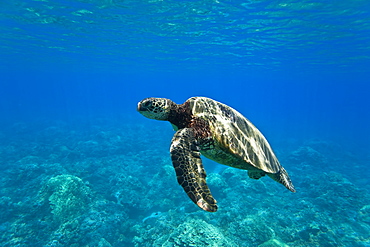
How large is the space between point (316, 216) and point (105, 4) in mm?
17520

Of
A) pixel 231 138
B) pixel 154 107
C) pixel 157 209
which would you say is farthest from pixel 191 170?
pixel 157 209

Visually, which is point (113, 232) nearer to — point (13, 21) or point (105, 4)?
point (105, 4)

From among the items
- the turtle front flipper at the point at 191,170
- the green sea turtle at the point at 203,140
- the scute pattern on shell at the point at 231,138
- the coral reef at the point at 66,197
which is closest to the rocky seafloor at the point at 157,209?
the coral reef at the point at 66,197

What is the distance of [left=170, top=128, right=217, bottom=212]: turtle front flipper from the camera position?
2359mm

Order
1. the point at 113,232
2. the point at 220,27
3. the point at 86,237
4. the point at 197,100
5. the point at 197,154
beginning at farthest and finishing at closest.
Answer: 1. the point at 220,27
2. the point at 113,232
3. the point at 86,237
4. the point at 197,100
5. the point at 197,154

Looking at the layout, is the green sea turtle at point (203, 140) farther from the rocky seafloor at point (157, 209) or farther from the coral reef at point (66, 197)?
the coral reef at point (66, 197)

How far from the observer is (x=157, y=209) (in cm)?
1071

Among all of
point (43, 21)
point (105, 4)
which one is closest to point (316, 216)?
point (105, 4)

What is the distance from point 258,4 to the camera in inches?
518

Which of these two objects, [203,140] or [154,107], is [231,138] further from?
[154,107]

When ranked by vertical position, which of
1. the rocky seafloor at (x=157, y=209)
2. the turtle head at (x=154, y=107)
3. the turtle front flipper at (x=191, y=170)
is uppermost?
the turtle head at (x=154, y=107)

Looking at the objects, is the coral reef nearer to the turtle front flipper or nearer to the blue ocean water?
the blue ocean water

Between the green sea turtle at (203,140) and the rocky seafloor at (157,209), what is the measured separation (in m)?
4.18

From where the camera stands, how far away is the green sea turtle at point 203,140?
256 cm
